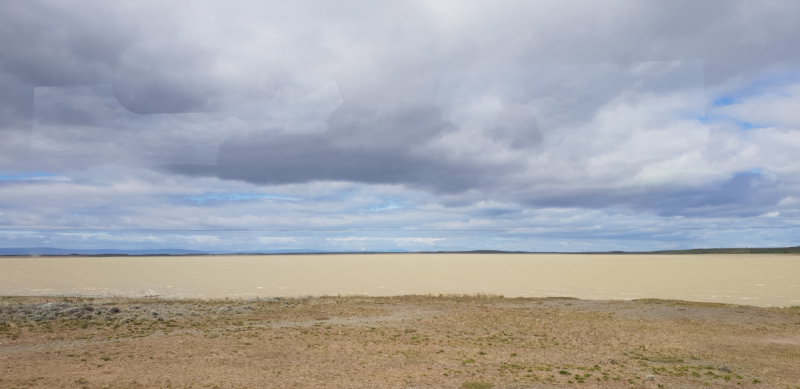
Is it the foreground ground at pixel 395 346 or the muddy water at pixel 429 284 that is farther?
the muddy water at pixel 429 284

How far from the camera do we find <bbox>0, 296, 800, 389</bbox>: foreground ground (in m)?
14.3

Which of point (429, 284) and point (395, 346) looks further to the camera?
point (429, 284)

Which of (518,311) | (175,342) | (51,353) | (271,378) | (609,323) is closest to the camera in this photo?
(271,378)

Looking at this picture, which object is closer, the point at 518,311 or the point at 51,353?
the point at 51,353

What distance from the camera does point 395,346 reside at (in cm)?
1902

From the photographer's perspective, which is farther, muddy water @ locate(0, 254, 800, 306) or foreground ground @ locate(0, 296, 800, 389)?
muddy water @ locate(0, 254, 800, 306)

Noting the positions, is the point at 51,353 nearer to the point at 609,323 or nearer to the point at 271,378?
the point at 271,378

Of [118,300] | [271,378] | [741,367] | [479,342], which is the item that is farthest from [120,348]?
[741,367]

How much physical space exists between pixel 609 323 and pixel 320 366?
49.2 feet

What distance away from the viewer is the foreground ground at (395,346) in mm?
14297

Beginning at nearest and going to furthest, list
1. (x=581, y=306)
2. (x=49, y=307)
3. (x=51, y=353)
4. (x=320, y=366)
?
(x=320, y=366) → (x=51, y=353) → (x=49, y=307) → (x=581, y=306)

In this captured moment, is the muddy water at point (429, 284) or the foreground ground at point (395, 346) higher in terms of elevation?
the foreground ground at point (395, 346)

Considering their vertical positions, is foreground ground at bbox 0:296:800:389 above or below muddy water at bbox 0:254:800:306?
above

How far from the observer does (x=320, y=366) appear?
625 inches
